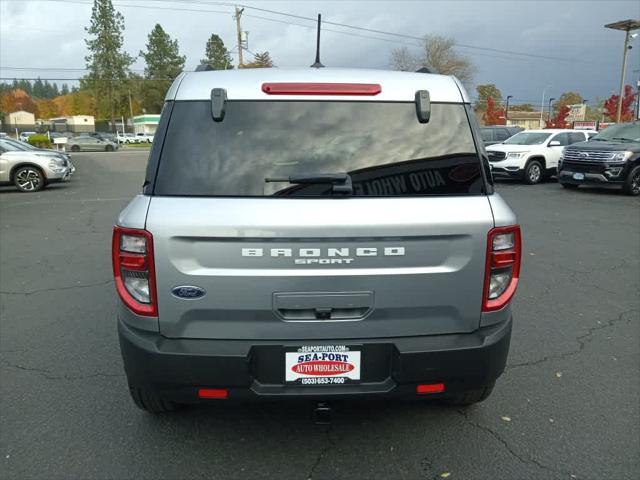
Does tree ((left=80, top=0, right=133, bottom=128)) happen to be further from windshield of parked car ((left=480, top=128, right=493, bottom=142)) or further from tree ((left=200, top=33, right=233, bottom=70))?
windshield of parked car ((left=480, top=128, right=493, bottom=142))

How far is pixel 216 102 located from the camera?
2.43m

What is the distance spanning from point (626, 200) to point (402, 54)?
54.5 metres

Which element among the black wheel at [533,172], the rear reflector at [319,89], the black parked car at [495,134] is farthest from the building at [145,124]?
the rear reflector at [319,89]

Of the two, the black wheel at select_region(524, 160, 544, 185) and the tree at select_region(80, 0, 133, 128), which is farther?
the tree at select_region(80, 0, 133, 128)

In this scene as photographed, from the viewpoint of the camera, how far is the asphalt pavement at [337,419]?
2.68 meters

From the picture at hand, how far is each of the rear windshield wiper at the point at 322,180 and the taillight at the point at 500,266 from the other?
707mm

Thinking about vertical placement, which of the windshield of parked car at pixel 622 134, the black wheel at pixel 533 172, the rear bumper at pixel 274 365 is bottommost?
the black wheel at pixel 533 172

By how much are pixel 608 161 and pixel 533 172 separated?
10.8 ft

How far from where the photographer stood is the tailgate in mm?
2262

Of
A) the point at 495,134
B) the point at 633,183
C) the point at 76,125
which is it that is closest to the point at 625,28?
the point at 495,134

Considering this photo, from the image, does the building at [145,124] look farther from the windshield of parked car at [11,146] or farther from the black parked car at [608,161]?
the black parked car at [608,161]

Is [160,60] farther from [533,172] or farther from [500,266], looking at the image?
[500,266]

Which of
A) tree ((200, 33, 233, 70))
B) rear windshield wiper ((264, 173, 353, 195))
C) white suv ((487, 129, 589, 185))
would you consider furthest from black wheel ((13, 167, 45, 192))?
tree ((200, 33, 233, 70))

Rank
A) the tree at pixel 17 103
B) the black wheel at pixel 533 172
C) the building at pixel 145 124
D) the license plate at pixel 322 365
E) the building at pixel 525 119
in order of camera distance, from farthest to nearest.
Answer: the tree at pixel 17 103
the building at pixel 525 119
the building at pixel 145 124
the black wheel at pixel 533 172
the license plate at pixel 322 365
